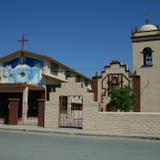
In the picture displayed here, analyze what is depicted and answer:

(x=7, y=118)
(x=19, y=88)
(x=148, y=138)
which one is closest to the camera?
(x=148, y=138)

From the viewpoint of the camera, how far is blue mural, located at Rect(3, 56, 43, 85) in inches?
1346

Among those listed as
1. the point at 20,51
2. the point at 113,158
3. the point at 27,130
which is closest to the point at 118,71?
the point at 20,51

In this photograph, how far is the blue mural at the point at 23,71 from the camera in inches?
1346

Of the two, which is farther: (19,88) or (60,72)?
(60,72)

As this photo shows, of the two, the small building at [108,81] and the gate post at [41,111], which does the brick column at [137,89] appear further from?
the gate post at [41,111]

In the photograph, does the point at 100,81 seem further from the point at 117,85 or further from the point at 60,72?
the point at 60,72

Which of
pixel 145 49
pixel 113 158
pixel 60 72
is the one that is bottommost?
pixel 113 158

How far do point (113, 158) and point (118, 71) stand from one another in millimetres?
33178

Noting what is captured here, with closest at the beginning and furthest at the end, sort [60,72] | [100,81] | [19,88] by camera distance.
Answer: [19,88] < [60,72] < [100,81]

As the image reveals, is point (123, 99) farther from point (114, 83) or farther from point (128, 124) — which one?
point (128, 124)

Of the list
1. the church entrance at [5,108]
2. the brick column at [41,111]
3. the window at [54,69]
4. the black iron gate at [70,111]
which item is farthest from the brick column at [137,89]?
the brick column at [41,111]

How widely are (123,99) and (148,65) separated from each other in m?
6.58

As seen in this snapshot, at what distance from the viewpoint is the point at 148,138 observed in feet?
58.0

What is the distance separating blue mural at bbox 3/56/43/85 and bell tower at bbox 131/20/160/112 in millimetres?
14075
